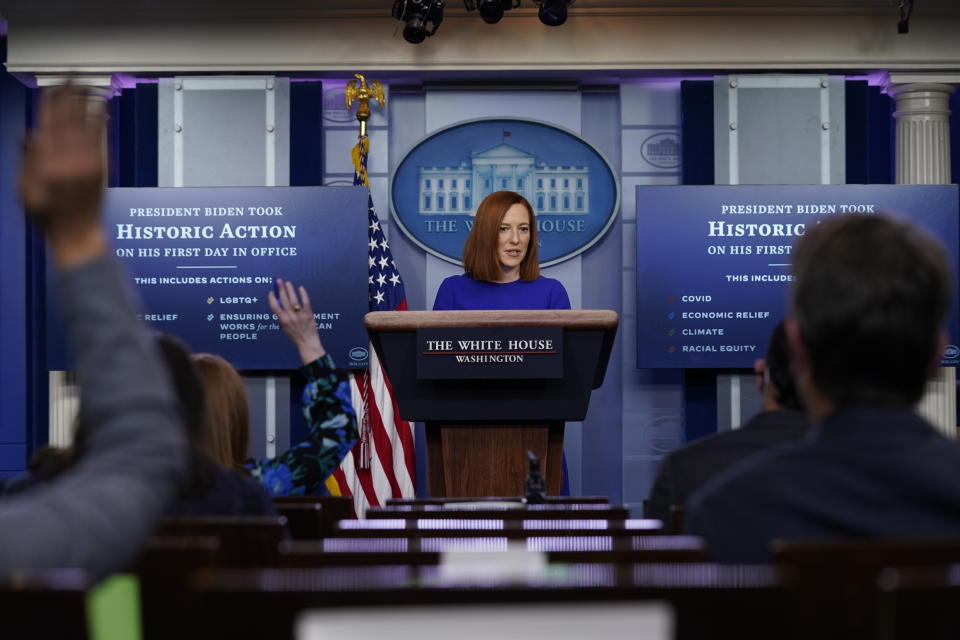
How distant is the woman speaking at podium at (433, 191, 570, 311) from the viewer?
442 centimetres

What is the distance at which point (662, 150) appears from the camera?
633 centimetres

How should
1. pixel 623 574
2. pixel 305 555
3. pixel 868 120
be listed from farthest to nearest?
pixel 868 120 < pixel 305 555 < pixel 623 574

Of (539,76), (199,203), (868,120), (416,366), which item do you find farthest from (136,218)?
(868,120)

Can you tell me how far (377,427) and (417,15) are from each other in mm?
2127

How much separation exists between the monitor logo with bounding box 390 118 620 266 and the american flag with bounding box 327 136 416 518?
0.41 metres

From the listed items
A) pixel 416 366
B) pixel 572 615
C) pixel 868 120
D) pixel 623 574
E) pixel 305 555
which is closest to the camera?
pixel 572 615

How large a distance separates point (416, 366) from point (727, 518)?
225cm

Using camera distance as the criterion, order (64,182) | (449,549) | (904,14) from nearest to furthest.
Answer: (64,182), (449,549), (904,14)

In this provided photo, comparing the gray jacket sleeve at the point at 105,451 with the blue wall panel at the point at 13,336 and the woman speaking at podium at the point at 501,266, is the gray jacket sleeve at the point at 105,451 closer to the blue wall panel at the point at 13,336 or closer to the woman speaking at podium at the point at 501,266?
the woman speaking at podium at the point at 501,266

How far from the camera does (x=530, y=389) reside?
3.42 m

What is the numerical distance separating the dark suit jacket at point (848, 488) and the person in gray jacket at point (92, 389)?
63cm

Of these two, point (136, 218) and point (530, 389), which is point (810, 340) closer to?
point (530, 389)

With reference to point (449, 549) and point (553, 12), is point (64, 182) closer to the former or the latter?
point (449, 549)

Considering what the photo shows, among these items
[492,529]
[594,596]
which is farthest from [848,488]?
[492,529]
